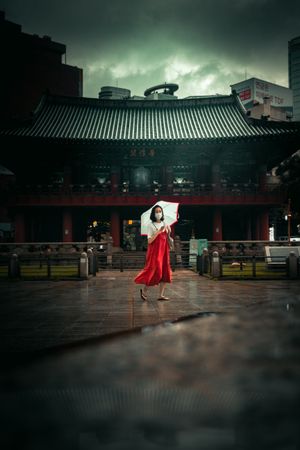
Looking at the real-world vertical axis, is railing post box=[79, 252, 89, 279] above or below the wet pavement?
below

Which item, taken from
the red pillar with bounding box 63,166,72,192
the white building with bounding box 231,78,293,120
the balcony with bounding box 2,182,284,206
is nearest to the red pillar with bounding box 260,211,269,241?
the balcony with bounding box 2,182,284,206

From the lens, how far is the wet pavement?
1.81 ft

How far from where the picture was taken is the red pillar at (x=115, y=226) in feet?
72.0

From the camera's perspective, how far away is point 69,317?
5457mm

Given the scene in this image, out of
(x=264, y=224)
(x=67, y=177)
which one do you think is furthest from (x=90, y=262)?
(x=264, y=224)

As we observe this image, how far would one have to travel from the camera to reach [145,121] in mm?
25578

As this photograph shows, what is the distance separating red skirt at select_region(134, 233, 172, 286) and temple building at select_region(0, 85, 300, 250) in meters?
15.0

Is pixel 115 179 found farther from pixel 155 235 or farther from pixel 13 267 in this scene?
pixel 155 235

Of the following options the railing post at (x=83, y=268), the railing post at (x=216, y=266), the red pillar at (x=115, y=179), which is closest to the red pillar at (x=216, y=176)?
the red pillar at (x=115, y=179)

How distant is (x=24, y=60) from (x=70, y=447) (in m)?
53.7

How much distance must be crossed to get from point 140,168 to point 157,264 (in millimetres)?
17543

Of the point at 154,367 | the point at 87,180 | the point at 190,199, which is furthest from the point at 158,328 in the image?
the point at 87,180

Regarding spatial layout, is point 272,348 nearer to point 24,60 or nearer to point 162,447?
point 162,447

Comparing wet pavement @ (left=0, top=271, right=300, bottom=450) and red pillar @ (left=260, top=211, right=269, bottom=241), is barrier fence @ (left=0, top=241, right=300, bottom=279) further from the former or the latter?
wet pavement @ (left=0, top=271, right=300, bottom=450)
